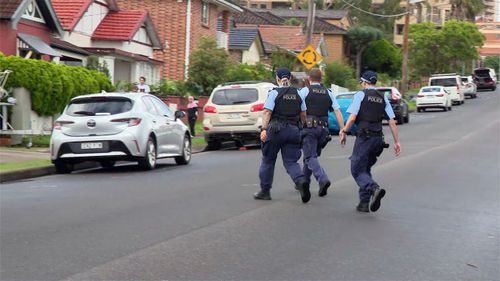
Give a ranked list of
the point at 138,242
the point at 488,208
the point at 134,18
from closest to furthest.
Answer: the point at 138,242
the point at 488,208
the point at 134,18

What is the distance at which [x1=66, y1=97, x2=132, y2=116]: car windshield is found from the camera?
16359 mm

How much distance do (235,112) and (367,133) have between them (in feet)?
39.4

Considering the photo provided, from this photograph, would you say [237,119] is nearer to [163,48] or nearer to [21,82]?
[21,82]

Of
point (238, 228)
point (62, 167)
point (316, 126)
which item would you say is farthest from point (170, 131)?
point (238, 228)

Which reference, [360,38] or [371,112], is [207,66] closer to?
[371,112]

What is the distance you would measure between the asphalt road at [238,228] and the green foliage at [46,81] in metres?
4.81

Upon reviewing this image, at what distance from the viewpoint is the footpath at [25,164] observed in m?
15.2

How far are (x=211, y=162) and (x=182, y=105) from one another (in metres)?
13.3

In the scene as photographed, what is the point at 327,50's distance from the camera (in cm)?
7138

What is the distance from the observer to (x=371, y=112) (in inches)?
431

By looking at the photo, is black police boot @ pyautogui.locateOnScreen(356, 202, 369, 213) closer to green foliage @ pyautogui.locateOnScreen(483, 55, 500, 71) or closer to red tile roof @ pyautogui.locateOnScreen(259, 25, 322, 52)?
red tile roof @ pyautogui.locateOnScreen(259, 25, 322, 52)

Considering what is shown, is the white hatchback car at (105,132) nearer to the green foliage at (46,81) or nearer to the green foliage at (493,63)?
the green foliage at (46,81)

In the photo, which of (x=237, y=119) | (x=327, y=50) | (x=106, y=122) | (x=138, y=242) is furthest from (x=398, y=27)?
(x=138, y=242)

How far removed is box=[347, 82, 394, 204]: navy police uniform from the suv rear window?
39.1 feet
